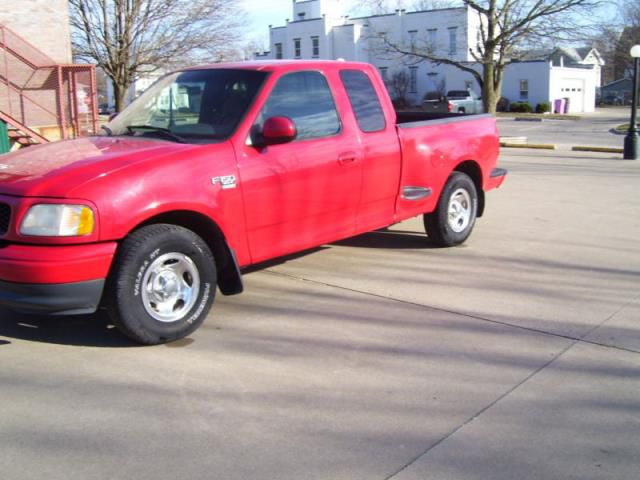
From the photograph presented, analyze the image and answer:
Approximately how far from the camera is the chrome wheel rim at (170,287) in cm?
472

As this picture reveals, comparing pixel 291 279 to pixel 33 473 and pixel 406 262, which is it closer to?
pixel 406 262

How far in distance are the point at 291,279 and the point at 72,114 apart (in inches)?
446

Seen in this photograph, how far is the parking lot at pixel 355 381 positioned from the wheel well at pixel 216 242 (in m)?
0.33

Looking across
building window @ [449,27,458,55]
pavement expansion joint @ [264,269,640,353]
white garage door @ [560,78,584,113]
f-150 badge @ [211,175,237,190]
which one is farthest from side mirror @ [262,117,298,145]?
white garage door @ [560,78,584,113]

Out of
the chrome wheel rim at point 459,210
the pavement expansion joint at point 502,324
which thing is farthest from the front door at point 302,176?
the chrome wheel rim at point 459,210

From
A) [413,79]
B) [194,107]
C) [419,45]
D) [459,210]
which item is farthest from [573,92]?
[194,107]

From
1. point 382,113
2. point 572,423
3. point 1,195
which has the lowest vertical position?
point 572,423

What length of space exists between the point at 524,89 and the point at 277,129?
→ 187 ft

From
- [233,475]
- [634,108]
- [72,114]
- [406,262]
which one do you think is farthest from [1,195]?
[634,108]

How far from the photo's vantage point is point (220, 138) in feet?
17.3

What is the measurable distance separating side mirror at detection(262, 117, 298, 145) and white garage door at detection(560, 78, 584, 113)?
58769mm

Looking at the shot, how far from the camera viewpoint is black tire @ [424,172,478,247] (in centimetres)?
749

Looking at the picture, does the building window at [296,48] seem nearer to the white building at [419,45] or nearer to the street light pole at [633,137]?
the white building at [419,45]

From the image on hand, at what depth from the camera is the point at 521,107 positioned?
55.6 metres
